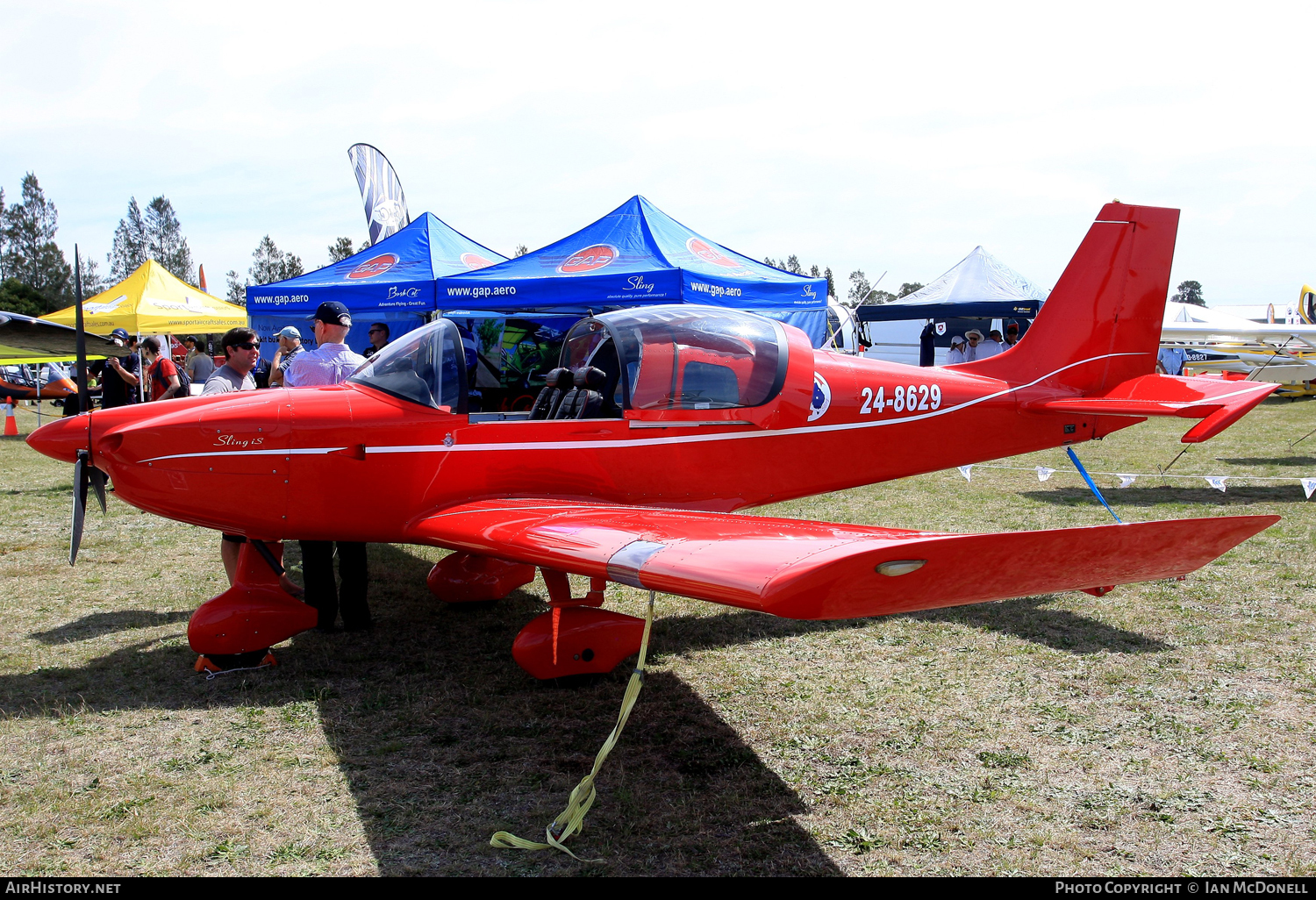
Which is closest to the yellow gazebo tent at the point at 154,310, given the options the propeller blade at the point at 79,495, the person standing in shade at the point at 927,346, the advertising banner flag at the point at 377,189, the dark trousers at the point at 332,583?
the advertising banner flag at the point at 377,189

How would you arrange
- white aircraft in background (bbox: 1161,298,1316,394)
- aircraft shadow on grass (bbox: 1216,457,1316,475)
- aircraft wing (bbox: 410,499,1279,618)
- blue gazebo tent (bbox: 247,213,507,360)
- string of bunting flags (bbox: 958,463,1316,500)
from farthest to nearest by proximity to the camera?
white aircraft in background (bbox: 1161,298,1316,394), aircraft shadow on grass (bbox: 1216,457,1316,475), blue gazebo tent (bbox: 247,213,507,360), string of bunting flags (bbox: 958,463,1316,500), aircraft wing (bbox: 410,499,1279,618)

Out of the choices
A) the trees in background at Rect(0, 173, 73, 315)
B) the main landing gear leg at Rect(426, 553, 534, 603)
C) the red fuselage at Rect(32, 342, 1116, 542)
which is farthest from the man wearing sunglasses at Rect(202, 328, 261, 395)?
the trees in background at Rect(0, 173, 73, 315)

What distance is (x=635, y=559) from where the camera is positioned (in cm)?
299

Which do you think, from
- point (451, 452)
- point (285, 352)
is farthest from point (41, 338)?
point (451, 452)

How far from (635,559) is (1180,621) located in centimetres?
392

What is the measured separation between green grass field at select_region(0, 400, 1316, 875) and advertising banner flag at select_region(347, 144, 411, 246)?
12225 millimetres

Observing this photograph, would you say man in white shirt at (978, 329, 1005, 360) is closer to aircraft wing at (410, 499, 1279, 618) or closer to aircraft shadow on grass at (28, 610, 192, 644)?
aircraft wing at (410, 499, 1279, 618)

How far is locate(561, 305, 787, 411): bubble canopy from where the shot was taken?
15.3ft

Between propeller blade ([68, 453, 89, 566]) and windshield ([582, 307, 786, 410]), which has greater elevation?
windshield ([582, 307, 786, 410])

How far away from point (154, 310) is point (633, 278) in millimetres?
10926

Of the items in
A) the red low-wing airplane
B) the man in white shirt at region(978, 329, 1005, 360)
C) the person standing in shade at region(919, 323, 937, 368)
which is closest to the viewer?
the red low-wing airplane

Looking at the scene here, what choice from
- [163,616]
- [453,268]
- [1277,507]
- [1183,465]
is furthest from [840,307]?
[163,616]

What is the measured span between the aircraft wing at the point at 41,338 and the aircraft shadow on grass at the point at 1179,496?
30.0 ft

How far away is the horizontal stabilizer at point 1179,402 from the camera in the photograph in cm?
518
